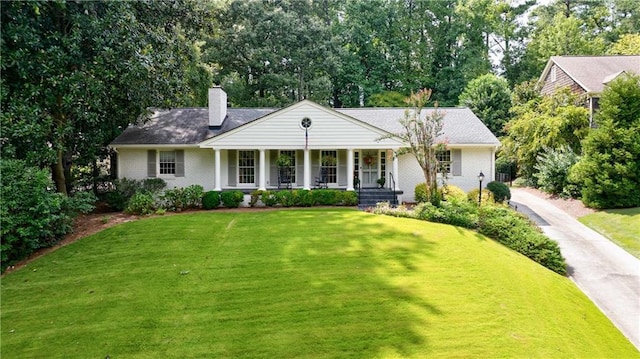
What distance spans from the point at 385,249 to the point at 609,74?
24.2m

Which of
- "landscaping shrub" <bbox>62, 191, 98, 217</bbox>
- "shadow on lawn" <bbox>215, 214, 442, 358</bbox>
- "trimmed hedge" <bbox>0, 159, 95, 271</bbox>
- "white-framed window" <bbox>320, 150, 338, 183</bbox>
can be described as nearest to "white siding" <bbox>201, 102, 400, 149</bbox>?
"white-framed window" <bbox>320, 150, 338, 183</bbox>

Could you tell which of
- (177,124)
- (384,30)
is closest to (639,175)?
(177,124)

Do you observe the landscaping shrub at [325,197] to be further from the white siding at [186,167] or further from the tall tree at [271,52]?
the tall tree at [271,52]

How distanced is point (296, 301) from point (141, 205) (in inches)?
432

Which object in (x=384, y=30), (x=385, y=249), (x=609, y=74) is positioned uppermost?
(x=384, y=30)

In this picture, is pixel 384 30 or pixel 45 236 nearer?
pixel 45 236

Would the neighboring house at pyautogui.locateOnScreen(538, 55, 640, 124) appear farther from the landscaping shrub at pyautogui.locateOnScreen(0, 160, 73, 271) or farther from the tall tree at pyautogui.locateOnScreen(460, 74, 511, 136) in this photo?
the landscaping shrub at pyautogui.locateOnScreen(0, 160, 73, 271)

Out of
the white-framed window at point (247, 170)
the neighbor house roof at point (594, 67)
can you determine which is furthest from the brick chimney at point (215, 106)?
the neighbor house roof at point (594, 67)

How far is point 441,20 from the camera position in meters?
42.8

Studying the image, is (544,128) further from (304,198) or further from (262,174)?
(262,174)

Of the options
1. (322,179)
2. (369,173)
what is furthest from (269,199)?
(369,173)

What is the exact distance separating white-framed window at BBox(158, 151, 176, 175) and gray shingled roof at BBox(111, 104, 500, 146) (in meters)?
0.72

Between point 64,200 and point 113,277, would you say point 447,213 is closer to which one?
point 113,277

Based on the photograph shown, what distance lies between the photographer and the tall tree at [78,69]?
12.6 metres
